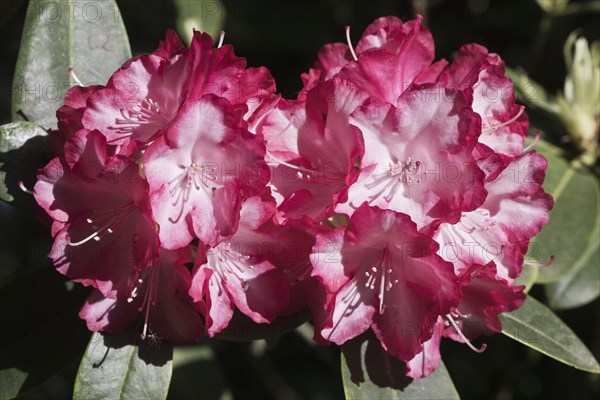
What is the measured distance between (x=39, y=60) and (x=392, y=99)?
76 centimetres

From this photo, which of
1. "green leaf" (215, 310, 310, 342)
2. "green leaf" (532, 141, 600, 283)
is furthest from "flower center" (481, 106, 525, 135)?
"green leaf" (215, 310, 310, 342)

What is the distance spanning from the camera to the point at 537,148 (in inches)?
83.9

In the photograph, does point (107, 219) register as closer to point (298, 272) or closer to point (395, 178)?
point (298, 272)

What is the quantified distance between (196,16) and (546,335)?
1.37 m

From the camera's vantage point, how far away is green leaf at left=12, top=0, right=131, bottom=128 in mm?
1626

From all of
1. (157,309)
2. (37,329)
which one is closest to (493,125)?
(157,309)

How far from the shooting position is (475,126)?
1366mm

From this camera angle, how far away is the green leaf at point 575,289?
6.35 ft

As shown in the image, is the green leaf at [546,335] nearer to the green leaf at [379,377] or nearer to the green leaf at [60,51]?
the green leaf at [379,377]

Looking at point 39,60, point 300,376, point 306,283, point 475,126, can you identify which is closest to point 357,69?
point 475,126

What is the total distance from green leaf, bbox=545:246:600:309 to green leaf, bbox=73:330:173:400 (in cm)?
99

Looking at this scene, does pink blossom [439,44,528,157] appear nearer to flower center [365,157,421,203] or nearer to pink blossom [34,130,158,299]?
flower center [365,157,421,203]

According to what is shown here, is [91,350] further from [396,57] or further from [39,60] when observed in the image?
[396,57]

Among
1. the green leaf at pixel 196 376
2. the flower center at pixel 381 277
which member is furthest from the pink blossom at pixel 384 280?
the green leaf at pixel 196 376
